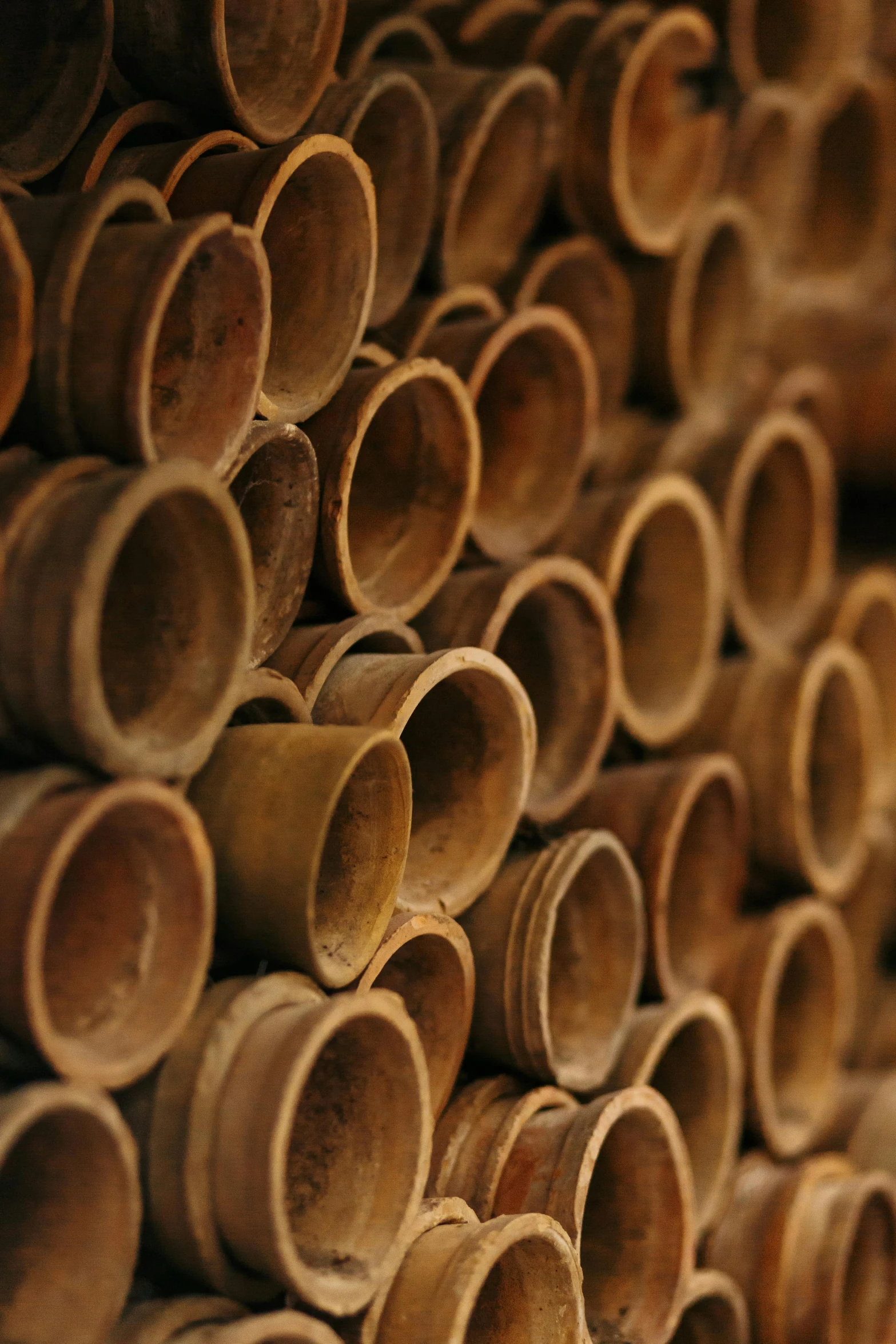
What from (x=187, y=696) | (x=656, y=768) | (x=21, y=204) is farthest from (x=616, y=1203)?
(x=21, y=204)

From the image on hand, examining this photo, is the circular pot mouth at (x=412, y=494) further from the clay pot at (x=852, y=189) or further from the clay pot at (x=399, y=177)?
the clay pot at (x=852, y=189)

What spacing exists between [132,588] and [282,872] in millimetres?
248

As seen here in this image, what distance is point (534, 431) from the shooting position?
65.0 inches

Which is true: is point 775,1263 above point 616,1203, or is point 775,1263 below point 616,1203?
below

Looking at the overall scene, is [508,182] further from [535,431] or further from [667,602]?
[667,602]

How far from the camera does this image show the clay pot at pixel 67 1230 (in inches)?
37.1

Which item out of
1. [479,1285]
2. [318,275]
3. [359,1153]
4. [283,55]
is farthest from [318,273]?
[479,1285]

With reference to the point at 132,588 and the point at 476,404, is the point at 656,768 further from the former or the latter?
the point at 132,588

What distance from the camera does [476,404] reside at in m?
1.63

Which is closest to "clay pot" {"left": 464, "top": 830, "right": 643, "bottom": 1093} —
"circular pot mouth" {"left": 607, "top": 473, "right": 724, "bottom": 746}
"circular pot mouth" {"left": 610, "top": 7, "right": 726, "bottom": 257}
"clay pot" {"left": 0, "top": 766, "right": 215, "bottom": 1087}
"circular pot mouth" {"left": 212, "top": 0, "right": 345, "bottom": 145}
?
→ "circular pot mouth" {"left": 607, "top": 473, "right": 724, "bottom": 746}

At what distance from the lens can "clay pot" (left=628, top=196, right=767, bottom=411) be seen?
6.23 feet

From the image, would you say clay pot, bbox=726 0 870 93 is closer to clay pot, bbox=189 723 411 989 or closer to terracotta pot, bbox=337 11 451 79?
terracotta pot, bbox=337 11 451 79

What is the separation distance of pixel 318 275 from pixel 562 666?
516 mm

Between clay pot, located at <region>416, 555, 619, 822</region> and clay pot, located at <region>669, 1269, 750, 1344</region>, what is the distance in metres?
0.57
